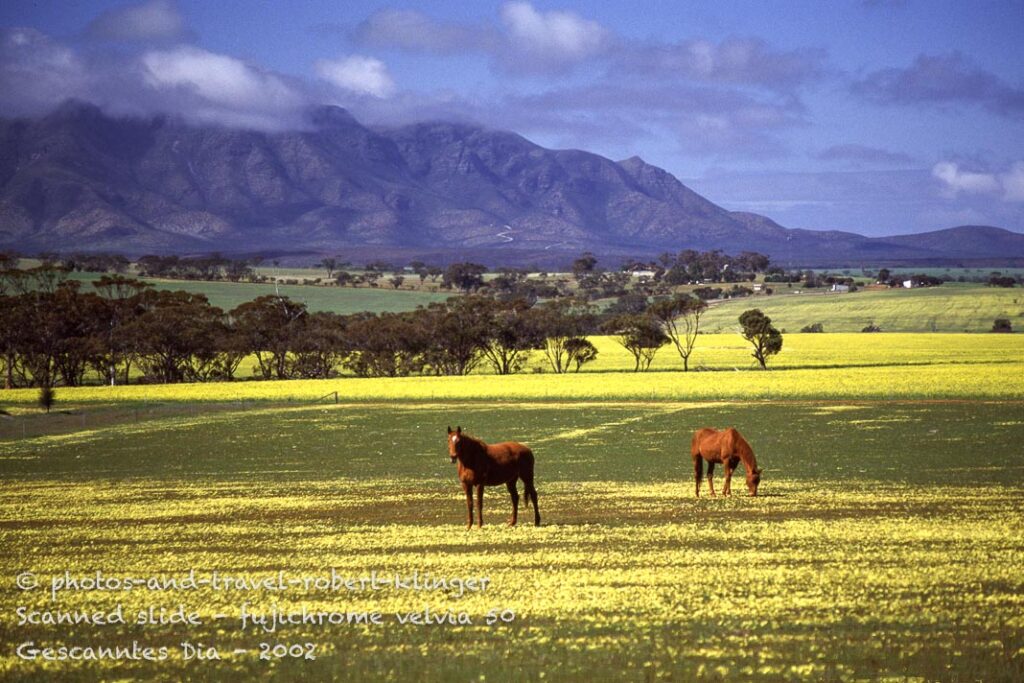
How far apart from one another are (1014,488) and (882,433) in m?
17.4

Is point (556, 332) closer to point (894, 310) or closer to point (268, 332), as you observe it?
point (268, 332)

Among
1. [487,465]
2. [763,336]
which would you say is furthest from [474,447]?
[763,336]

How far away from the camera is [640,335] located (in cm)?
10550

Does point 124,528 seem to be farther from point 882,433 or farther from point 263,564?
point 882,433

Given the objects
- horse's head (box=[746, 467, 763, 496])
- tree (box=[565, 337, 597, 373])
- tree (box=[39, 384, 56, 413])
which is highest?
tree (box=[565, 337, 597, 373])

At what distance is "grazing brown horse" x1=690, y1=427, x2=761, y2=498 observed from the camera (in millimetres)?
25234

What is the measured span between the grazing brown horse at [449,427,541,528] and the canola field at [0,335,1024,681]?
0.69 metres

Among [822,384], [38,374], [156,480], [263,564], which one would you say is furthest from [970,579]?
[38,374]

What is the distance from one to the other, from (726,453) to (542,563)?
894 cm

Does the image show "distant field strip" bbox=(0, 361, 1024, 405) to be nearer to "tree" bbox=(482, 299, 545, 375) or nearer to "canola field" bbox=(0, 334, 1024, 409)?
"canola field" bbox=(0, 334, 1024, 409)

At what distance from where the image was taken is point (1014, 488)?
84.5ft

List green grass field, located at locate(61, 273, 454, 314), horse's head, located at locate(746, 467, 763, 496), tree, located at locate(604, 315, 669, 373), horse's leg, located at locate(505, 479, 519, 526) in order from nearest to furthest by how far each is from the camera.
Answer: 1. horse's leg, located at locate(505, 479, 519, 526)
2. horse's head, located at locate(746, 467, 763, 496)
3. tree, located at locate(604, 315, 669, 373)
4. green grass field, located at locate(61, 273, 454, 314)

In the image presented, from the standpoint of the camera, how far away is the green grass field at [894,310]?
461 ft

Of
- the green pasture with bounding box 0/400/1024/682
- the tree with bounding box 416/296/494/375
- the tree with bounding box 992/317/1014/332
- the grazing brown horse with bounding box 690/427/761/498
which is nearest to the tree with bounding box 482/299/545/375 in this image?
the tree with bounding box 416/296/494/375
